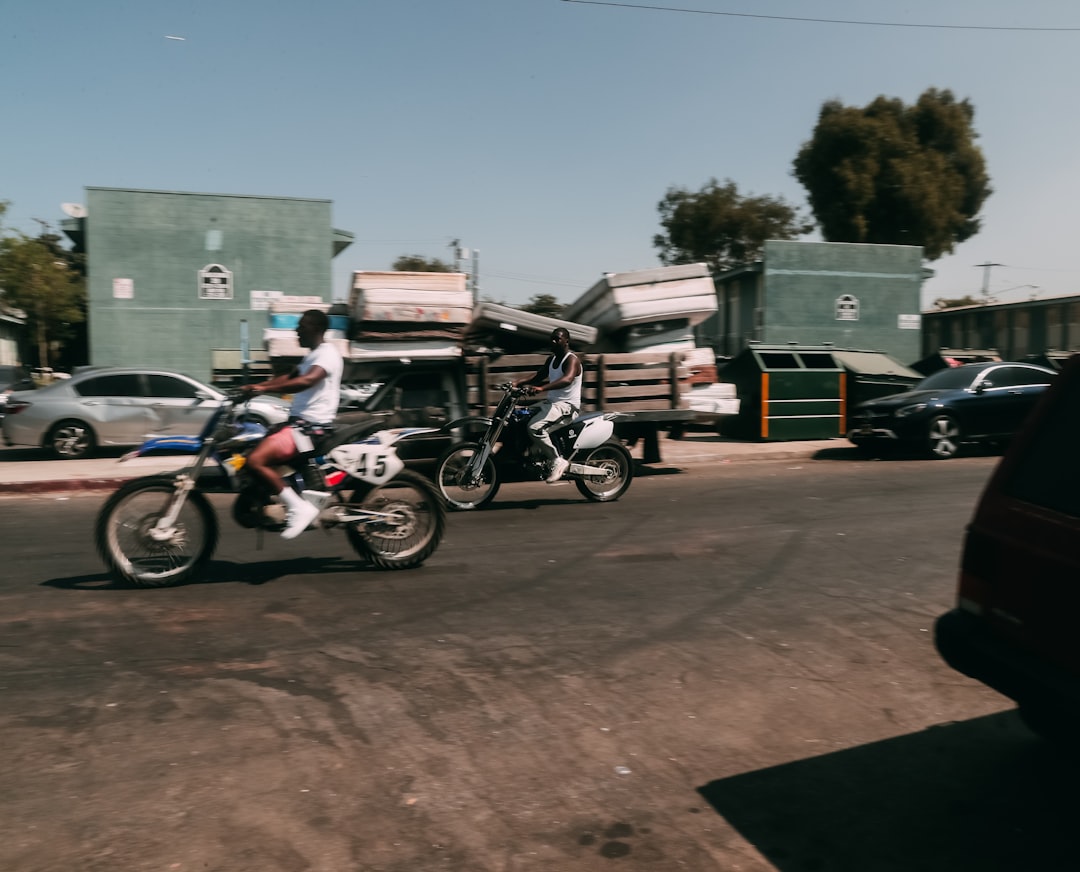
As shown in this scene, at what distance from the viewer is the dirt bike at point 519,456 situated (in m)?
9.87

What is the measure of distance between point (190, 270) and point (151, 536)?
901 inches

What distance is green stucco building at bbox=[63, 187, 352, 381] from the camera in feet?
87.8

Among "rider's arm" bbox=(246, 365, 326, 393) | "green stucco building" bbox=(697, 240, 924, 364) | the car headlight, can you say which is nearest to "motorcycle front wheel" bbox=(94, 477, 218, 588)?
"rider's arm" bbox=(246, 365, 326, 393)

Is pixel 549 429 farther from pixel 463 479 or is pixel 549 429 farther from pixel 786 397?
pixel 786 397

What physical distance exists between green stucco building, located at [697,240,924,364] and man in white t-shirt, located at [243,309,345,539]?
2498 centimetres

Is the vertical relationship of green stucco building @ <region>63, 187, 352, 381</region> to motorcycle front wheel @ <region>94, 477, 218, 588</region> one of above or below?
above

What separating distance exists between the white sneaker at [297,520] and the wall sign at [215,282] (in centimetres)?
2284

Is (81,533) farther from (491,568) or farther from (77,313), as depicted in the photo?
(77,313)

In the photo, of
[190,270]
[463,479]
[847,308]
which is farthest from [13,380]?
[847,308]

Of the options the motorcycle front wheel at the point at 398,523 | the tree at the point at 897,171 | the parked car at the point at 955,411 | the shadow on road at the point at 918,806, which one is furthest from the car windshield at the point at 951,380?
the tree at the point at 897,171

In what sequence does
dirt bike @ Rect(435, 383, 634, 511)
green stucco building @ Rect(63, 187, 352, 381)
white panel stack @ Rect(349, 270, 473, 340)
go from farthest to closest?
1. green stucco building @ Rect(63, 187, 352, 381)
2. white panel stack @ Rect(349, 270, 473, 340)
3. dirt bike @ Rect(435, 383, 634, 511)

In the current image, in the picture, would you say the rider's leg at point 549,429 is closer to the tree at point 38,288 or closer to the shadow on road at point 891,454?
the shadow on road at point 891,454

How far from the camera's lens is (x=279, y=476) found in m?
6.48

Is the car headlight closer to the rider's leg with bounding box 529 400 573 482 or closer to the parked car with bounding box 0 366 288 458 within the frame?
the rider's leg with bounding box 529 400 573 482
